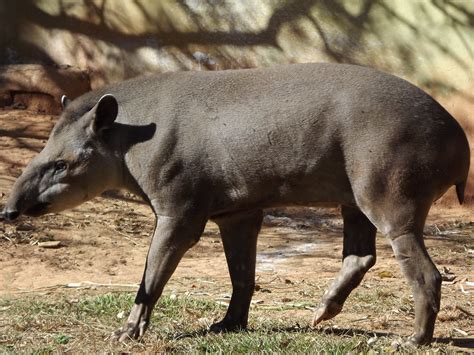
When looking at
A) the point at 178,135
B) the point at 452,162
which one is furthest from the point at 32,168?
the point at 452,162

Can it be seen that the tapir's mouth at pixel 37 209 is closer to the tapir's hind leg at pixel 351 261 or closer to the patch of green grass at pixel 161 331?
the patch of green grass at pixel 161 331

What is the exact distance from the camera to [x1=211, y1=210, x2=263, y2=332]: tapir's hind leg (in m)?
6.54

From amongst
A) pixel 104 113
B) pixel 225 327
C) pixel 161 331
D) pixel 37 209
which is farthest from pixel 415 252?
pixel 37 209

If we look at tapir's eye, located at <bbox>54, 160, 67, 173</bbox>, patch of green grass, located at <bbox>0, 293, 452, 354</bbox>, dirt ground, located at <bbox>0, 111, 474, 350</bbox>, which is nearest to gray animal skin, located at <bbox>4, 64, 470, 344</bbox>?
tapir's eye, located at <bbox>54, 160, 67, 173</bbox>

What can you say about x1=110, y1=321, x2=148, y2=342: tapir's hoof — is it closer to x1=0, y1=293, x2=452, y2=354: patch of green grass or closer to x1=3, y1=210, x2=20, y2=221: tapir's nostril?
x1=0, y1=293, x2=452, y2=354: patch of green grass

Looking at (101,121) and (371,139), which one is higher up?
(371,139)

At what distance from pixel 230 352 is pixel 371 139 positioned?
152 cm

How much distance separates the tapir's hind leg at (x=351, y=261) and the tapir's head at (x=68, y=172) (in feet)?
5.37

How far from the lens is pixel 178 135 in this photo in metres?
6.18

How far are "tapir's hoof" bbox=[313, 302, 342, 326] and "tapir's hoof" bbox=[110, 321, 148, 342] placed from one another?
3.91ft

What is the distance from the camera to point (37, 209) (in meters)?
6.51

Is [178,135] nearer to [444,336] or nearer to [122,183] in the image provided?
[122,183]

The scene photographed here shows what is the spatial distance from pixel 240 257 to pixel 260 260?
299 centimetres

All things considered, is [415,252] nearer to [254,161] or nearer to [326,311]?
[326,311]
